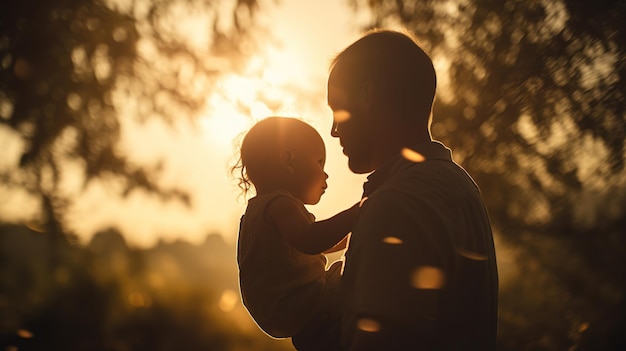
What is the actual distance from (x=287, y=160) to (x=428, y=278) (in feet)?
4.09

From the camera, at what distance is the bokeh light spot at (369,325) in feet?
4.91

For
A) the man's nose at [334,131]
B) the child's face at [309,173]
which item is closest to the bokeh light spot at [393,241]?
the man's nose at [334,131]

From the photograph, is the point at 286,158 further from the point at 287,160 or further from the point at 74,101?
the point at 74,101

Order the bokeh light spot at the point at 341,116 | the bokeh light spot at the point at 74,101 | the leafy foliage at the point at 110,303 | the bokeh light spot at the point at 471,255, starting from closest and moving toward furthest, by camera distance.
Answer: the bokeh light spot at the point at 471,255
the bokeh light spot at the point at 341,116
the bokeh light spot at the point at 74,101
the leafy foliage at the point at 110,303

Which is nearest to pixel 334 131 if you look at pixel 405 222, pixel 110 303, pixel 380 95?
pixel 380 95

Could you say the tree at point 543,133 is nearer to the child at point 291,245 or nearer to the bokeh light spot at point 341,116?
the child at point 291,245

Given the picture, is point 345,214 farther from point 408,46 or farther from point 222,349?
point 222,349

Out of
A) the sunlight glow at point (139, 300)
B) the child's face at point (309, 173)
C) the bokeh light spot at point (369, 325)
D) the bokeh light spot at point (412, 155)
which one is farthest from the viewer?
the sunlight glow at point (139, 300)

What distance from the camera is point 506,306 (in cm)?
727

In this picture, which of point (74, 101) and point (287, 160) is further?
point (74, 101)

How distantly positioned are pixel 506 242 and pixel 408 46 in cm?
570

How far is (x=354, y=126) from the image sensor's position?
1.93m

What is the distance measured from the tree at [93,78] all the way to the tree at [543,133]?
2087 millimetres

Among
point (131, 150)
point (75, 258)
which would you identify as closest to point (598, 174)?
point (131, 150)
